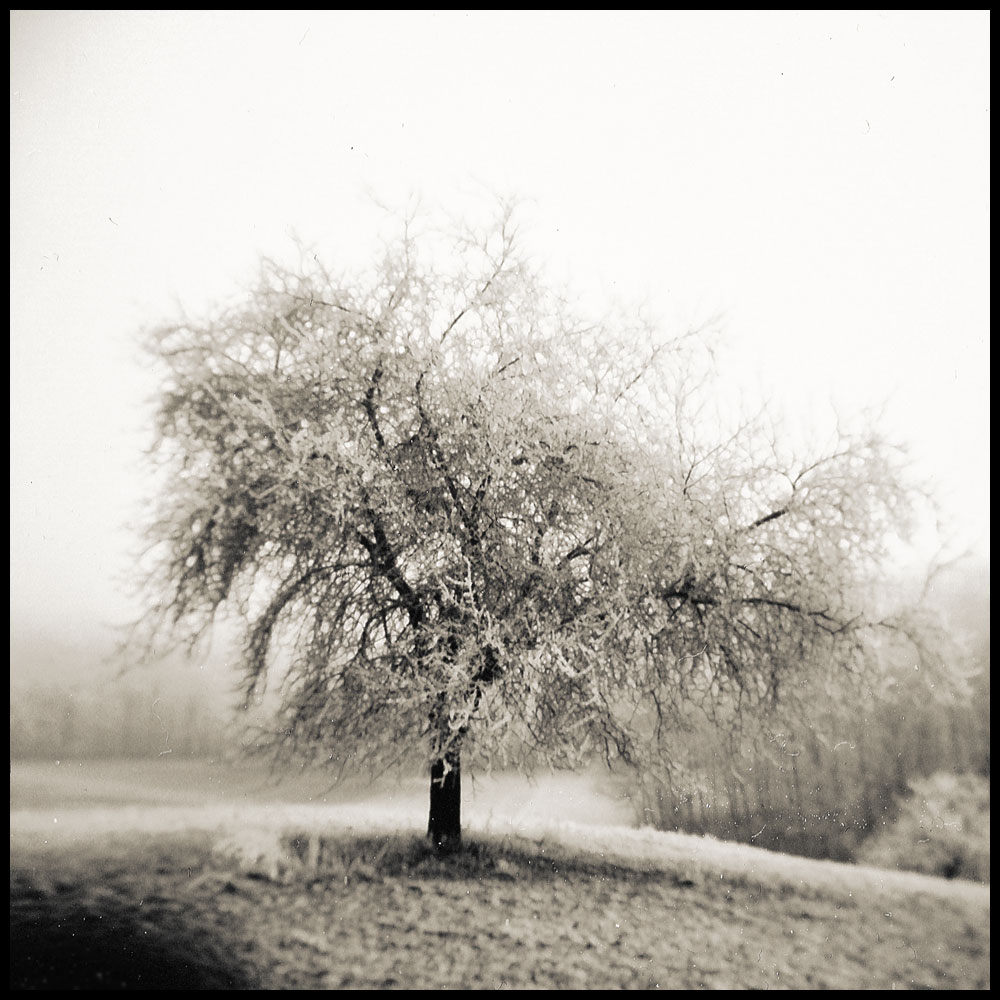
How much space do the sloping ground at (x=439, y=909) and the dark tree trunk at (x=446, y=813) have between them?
13cm

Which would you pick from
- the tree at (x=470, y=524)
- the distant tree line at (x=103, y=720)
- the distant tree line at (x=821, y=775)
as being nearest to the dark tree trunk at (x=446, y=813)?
the tree at (x=470, y=524)

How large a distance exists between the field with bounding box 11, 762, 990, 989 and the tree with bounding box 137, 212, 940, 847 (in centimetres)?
55

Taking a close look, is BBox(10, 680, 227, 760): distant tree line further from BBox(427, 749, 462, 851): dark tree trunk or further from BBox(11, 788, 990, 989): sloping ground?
BBox(427, 749, 462, 851): dark tree trunk

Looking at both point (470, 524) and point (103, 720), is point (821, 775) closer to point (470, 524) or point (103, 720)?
point (470, 524)

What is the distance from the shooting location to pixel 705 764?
5570 mm

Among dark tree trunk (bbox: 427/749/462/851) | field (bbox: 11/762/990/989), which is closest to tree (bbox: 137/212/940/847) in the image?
dark tree trunk (bbox: 427/749/462/851)

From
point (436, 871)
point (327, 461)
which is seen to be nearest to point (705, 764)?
point (436, 871)

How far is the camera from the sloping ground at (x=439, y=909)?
184 inches

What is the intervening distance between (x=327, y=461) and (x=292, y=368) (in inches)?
32.8

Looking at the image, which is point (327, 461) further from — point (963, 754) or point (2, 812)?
point (963, 754)

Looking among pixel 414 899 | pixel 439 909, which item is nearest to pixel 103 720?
pixel 414 899

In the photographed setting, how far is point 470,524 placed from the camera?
5.37 meters

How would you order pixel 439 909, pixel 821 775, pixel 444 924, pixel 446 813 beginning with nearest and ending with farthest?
pixel 444 924 < pixel 439 909 < pixel 821 775 < pixel 446 813

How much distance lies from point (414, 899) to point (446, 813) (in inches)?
25.7
